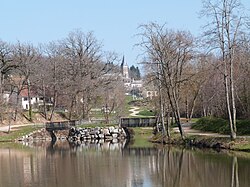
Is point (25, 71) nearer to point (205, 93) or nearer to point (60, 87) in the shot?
point (60, 87)

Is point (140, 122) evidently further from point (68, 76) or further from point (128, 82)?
point (128, 82)

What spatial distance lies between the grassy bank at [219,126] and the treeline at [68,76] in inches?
841

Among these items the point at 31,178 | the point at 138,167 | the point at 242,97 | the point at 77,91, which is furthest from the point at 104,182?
the point at 77,91

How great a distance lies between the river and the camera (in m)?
23.1

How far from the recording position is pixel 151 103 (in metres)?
63.8

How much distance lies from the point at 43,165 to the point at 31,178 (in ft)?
22.3

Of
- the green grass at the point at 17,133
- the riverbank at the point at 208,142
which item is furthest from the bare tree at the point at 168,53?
the green grass at the point at 17,133

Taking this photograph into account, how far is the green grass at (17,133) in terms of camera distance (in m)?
62.0

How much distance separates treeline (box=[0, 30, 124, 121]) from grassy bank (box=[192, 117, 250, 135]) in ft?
70.1

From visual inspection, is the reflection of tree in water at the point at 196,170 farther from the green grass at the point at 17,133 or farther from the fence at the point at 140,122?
the green grass at the point at 17,133

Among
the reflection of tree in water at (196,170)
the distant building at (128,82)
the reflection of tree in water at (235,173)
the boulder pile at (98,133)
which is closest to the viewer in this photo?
the reflection of tree in water at (235,173)

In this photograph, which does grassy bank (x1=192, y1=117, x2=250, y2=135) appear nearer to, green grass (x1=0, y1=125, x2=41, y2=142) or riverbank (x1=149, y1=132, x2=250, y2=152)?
riverbank (x1=149, y1=132, x2=250, y2=152)

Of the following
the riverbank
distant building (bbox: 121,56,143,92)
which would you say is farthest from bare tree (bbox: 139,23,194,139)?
distant building (bbox: 121,56,143,92)

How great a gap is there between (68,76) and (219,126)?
31.9 metres
